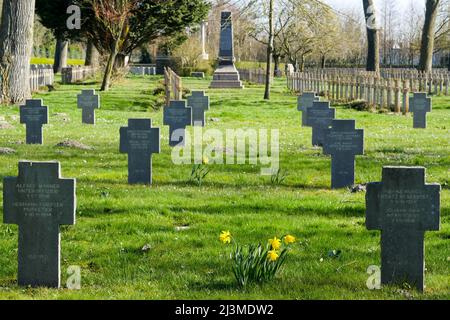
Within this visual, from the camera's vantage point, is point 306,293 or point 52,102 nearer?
point 306,293

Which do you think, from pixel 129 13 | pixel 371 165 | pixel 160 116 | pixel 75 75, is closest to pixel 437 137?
pixel 371 165

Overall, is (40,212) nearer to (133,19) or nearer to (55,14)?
(133,19)

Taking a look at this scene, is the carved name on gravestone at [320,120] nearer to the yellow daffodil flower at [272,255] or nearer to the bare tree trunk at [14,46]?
the yellow daffodil flower at [272,255]

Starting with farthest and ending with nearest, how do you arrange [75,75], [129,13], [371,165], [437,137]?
[75,75] < [129,13] < [437,137] < [371,165]

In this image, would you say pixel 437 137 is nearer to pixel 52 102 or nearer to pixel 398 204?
pixel 398 204

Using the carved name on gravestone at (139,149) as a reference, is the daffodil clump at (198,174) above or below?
below

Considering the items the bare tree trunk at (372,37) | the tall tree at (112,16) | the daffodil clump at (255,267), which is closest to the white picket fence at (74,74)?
the tall tree at (112,16)

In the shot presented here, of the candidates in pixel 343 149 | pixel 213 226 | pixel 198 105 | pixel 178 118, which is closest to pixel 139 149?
pixel 343 149

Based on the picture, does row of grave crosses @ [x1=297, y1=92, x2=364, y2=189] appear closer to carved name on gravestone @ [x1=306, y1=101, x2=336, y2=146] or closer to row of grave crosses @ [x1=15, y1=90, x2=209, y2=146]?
carved name on gravestone @ [x1=306, y1=101, x2=336, y2=146]

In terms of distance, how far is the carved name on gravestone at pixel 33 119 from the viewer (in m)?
16.7

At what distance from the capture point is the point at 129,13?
140 ft

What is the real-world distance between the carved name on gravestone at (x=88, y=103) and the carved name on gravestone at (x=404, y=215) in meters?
15.9
